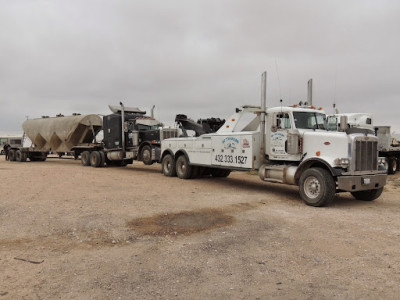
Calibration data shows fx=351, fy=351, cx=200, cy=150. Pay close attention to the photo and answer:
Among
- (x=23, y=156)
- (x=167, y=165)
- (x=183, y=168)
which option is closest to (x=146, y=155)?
(x=167, y=165)

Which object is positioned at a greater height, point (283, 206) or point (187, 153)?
point (187, 153)

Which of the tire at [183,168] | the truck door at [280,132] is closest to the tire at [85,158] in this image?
the tire at [183,168]

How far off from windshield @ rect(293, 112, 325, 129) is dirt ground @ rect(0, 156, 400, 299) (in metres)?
2.24

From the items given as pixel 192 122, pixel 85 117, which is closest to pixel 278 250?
pixel 192 122

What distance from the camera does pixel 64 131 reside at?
23.6 m

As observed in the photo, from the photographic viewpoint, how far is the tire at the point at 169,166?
15.4 metres

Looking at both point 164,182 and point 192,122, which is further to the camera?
point 192,122

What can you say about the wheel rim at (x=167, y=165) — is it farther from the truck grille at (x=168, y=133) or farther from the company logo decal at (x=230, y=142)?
the company logo decal at (x=230, y=142)

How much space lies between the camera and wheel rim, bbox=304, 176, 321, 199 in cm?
905

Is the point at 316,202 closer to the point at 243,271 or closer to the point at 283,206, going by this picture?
the point at 283,206

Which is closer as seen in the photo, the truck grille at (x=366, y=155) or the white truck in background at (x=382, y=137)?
the truck grille at (x=366, y=155)

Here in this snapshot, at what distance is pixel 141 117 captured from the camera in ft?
65.8

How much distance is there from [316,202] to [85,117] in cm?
1760

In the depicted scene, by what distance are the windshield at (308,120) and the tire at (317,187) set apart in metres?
1.59
